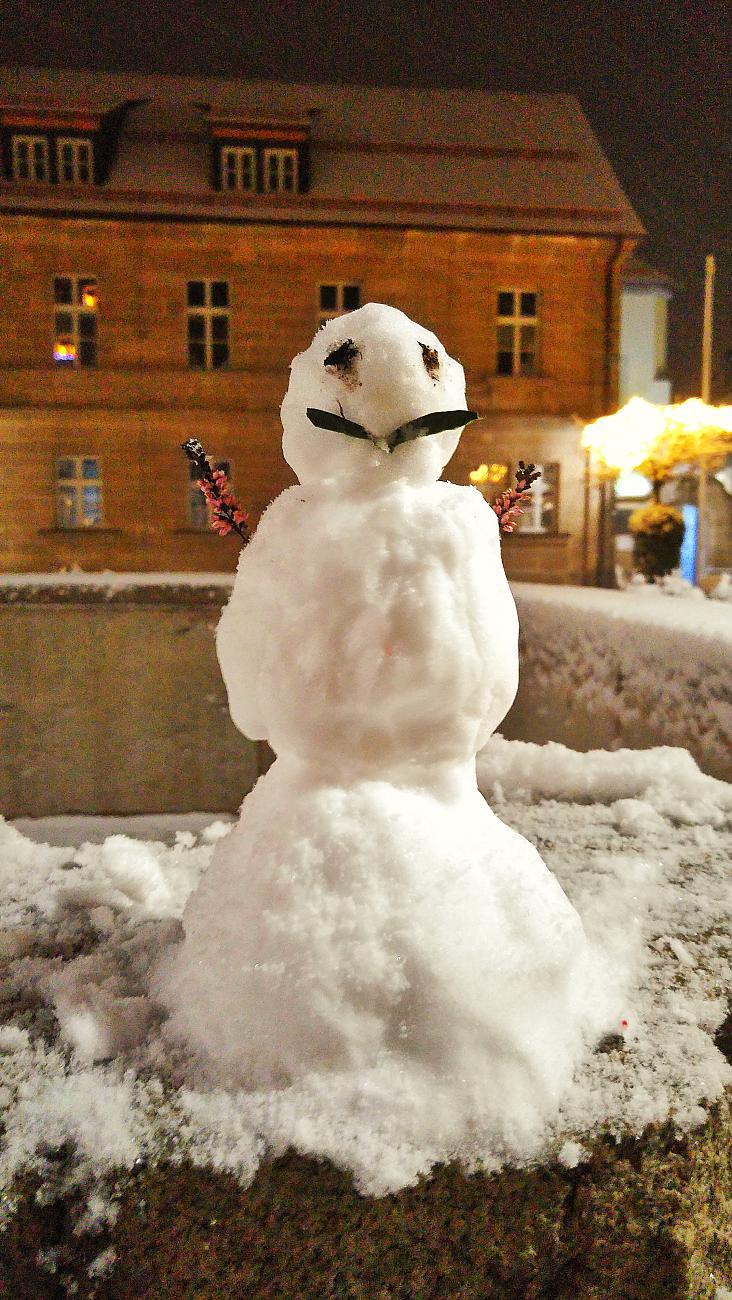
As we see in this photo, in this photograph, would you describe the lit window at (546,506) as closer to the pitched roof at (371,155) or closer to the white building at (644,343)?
the pitched roof at (371,155)

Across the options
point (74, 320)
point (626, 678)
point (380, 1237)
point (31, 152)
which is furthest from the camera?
point (74, 320)

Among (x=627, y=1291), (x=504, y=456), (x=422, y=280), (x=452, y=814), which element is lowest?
(x=627, y=1291)

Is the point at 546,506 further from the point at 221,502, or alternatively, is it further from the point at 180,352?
the point at 221,502

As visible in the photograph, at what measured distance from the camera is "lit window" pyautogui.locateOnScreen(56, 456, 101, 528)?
1403 centimetres

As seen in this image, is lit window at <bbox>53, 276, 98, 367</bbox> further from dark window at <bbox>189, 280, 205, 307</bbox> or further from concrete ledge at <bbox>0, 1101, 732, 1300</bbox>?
concrete ledge at <bbox>0, 1101, 732, 1300</bbox>

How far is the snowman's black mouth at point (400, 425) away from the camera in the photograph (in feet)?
6.02

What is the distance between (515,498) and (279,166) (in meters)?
14.1

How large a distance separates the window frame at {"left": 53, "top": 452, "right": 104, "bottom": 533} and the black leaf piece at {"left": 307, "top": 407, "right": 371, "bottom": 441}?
12943 mm

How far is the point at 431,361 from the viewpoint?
74.7 inches

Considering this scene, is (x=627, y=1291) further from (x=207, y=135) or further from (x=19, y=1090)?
(x=207, y=135)

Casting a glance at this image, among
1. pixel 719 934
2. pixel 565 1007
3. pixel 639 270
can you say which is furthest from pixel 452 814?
pixel 639 270

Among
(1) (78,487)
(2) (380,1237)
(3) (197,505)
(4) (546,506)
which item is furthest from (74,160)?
(2) (380,1237)

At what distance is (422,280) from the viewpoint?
14.0 m

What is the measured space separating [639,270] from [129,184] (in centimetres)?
1240
